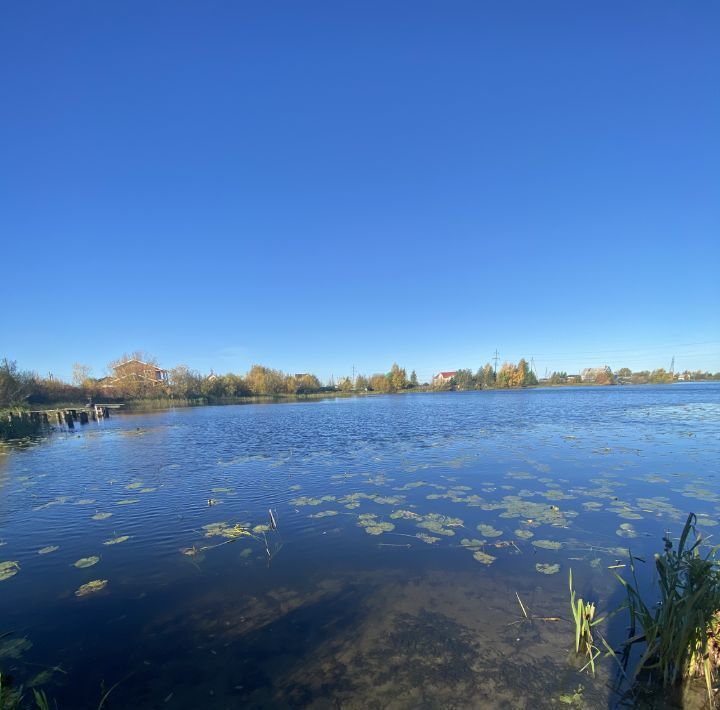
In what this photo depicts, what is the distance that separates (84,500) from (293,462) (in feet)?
22.4

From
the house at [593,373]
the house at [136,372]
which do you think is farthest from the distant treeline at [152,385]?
the house at [593,373]

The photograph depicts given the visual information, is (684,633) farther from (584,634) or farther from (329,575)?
(329,575)

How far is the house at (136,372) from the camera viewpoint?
68.9 m

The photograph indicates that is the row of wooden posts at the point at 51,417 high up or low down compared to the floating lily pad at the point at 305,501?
up

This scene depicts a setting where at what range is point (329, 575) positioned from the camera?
6320 mm

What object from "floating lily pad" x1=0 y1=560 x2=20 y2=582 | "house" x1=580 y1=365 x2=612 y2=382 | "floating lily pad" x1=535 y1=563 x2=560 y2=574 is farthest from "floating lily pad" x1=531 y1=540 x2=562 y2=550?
"house" x1=580 y1=365 x2=612 y2=382

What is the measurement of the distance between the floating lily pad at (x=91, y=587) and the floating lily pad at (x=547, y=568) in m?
7.07

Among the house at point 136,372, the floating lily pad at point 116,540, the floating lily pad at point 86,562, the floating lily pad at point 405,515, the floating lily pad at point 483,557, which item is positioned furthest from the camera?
the house at point 136,372

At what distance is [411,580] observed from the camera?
6.07 meters

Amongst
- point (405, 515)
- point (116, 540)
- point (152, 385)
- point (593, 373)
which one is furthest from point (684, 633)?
point (593, 373)

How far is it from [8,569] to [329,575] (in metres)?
5.86

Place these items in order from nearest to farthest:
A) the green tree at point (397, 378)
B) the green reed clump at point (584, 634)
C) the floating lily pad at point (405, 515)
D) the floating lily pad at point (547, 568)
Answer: the green reed clump at point (584, 634), the floating lily pad at point (547, 568), the floating lily pad at point (405, 515), the green tree at point (397, 378)

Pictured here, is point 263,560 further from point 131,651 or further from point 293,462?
point 293,462

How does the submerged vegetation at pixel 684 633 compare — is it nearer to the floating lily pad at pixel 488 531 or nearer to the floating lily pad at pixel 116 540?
the floating lily pad at pixel 488 531
